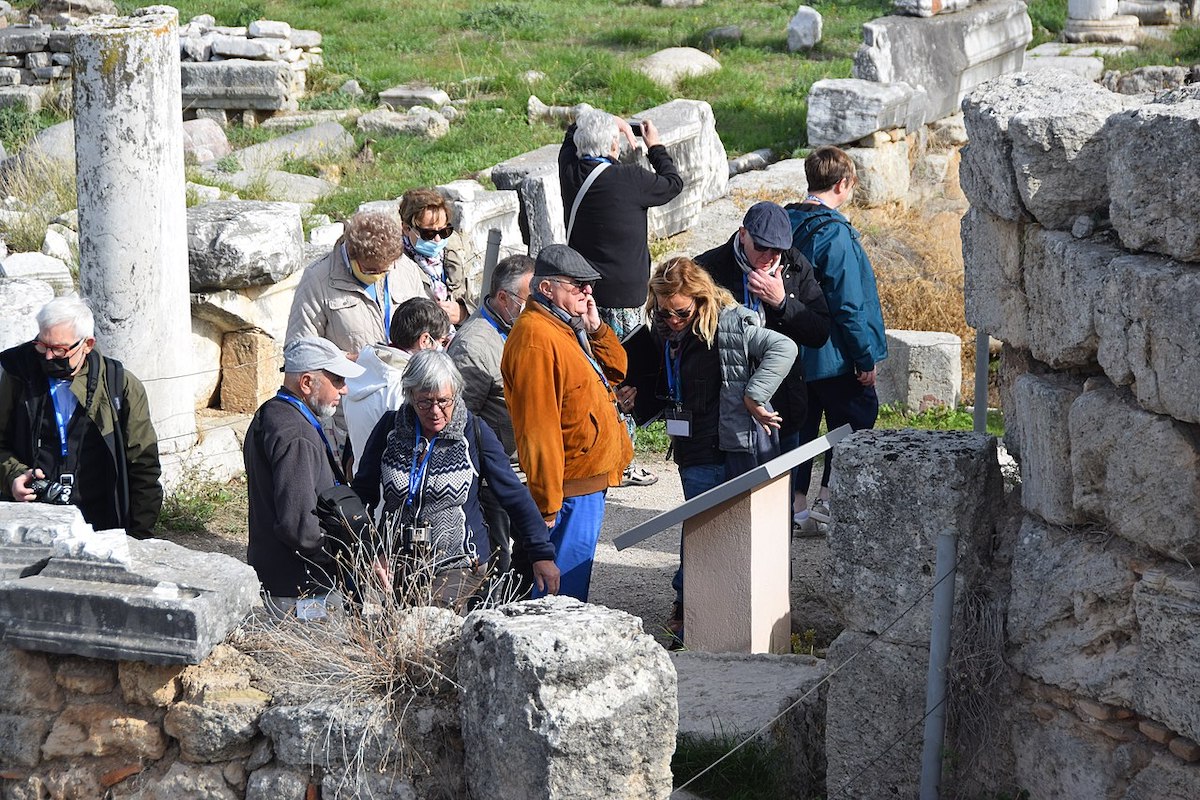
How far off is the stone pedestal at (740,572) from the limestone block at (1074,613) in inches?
55.9

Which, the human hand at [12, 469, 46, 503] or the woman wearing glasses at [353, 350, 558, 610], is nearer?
the woman wearing glasses at [353, 350, 558, 610]

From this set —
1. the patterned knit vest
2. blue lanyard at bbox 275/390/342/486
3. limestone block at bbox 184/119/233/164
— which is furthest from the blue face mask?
limestone block at bbox 184/119/233/164

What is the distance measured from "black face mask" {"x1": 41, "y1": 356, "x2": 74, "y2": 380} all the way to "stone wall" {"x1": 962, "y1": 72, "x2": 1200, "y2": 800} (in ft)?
11.4

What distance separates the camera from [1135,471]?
4.03 metres

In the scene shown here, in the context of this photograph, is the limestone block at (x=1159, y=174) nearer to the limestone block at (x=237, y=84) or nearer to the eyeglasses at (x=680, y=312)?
the eyeglasses at (x=680, y=312)

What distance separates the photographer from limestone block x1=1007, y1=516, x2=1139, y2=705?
4.19m

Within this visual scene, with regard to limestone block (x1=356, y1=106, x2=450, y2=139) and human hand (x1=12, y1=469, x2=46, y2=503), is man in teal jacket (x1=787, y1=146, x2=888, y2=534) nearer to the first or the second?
human hand (x1=12, y1=469, x2=46, y2=503)

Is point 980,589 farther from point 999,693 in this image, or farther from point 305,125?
point 305,125

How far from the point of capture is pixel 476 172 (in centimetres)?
1189

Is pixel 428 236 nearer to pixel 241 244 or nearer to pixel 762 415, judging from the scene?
pixel 241 244

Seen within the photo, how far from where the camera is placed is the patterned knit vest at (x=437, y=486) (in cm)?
487

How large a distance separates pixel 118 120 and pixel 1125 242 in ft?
17.3

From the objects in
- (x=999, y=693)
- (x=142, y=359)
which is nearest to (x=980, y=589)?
(x=999, y=693)

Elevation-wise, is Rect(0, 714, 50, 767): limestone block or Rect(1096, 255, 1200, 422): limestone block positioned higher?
Rect(1096, 255, 1200, 422): limestone block
